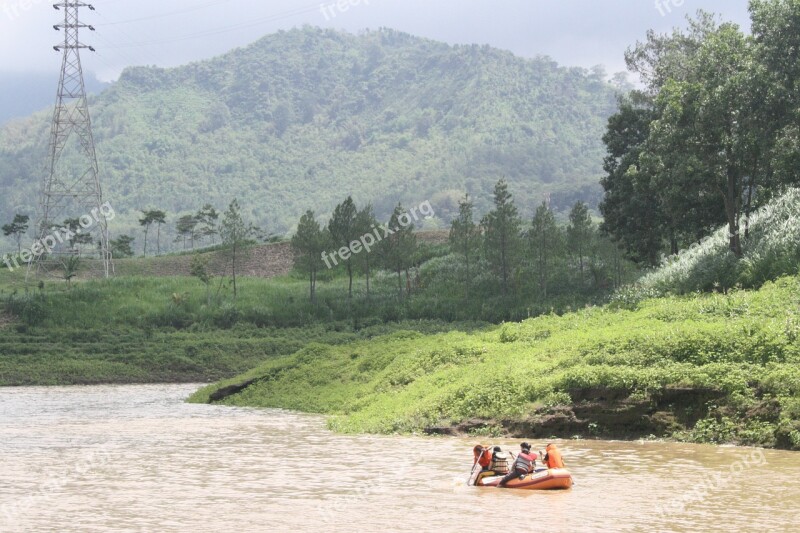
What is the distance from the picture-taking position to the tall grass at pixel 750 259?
32.3 meters

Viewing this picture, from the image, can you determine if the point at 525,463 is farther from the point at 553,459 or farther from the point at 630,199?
the point at 630,199

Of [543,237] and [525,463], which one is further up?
[543,237]

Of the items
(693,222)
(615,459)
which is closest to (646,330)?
(615,459)

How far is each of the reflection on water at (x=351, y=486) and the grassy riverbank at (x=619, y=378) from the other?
1.00 m

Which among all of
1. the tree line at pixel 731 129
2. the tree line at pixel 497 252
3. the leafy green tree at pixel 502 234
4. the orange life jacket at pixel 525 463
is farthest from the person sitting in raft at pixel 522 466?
the leafy green tree at pixel 502 234

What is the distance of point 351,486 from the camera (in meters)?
19.0

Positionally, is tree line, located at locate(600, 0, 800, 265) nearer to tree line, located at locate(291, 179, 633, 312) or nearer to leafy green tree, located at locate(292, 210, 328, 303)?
tree line, located at locate(291, 179, 633, 312)

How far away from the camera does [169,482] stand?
65.1 ft

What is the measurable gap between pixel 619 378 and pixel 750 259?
39.2 ft

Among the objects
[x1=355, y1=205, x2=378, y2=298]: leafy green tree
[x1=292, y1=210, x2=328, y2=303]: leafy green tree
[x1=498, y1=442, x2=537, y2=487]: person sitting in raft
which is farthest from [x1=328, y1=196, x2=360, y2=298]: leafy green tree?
[x1=498, y1=442, x2=537, y2=487]: person sitting in raft

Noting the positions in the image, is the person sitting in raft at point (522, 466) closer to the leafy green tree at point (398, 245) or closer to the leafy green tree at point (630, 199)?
the leafy green tree at point (630, 199)

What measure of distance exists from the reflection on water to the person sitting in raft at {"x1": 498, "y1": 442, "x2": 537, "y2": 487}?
29 cm

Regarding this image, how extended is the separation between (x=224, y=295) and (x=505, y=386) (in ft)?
145

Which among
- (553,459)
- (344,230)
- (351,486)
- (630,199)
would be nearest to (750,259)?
(553,459)
